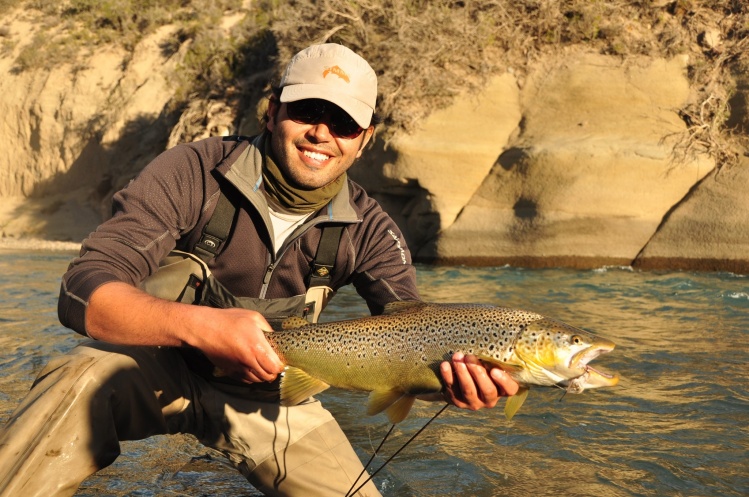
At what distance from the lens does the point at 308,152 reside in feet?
11.4

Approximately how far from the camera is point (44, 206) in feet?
75.4

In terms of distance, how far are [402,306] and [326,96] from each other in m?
0.92

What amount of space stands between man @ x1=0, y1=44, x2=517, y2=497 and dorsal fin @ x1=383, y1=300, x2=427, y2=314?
12.4 inches

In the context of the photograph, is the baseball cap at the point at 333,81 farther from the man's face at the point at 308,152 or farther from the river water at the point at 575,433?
the river water at the point at 575,433

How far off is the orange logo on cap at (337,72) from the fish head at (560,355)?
1.32 m

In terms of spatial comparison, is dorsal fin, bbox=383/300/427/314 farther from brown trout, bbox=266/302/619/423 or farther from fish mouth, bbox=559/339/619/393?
fish mouth, bbox=559/339/619/393

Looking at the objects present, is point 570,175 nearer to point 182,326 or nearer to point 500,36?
point 500,36

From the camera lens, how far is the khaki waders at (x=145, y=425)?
2.94 meters

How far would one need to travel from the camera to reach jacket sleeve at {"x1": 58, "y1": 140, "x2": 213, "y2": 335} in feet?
9.50

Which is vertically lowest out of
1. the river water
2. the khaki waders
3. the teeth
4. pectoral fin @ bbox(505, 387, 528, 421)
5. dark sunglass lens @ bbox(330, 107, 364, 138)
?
the river water

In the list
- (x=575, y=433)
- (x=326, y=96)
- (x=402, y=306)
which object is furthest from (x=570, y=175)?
(x=402, y=306)

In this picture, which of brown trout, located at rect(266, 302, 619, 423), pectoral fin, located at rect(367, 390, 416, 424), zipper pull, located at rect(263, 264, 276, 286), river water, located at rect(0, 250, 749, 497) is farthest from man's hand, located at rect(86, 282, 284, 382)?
river water, located at rect(0, 250, 749, 497)

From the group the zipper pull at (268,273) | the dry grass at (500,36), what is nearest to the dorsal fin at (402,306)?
the zipper pull at (268,273)

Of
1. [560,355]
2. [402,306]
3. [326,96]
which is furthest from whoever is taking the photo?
[326,96]
